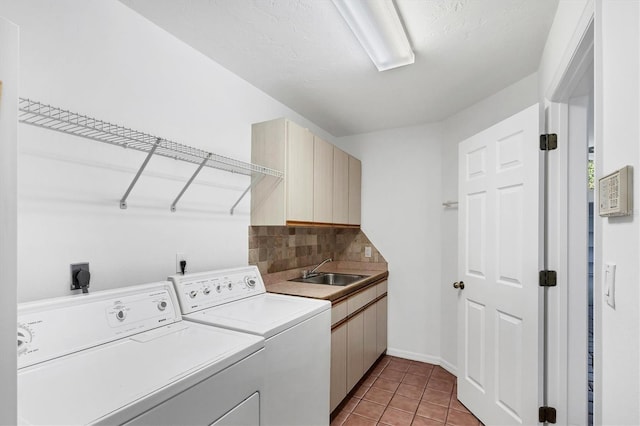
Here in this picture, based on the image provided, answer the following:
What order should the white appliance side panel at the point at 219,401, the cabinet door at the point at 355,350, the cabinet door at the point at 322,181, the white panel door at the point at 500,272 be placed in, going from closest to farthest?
the white appliance side panel at the point at 219,401 < the white panel door at the point at 500,272 < the cabinet door at the point at 355,350 < the cabinet door at the point at 322,181

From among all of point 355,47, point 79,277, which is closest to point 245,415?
point 79,277

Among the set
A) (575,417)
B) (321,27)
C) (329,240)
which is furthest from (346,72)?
(575,417)

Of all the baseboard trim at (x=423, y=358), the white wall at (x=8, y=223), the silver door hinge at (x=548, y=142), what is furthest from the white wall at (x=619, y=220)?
the baseboard trim at (x=423, y=358)

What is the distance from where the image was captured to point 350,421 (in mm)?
2240

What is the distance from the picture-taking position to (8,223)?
2.01ft

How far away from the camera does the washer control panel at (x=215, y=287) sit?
1.67 metres

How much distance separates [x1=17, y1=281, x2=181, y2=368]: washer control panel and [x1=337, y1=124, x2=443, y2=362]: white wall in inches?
96.5

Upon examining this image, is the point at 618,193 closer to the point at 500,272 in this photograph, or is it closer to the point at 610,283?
the point at 610,283

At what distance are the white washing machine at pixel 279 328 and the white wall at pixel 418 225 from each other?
1.68 meters

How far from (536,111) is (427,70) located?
2.44ft

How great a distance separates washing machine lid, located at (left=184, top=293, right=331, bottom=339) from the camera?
146cm

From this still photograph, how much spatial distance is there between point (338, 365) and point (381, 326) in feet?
3.68

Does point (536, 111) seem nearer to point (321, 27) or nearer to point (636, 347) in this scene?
point (321, 27)

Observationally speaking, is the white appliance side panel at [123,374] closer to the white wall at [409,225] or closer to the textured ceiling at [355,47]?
the textured ceiling at [355,47]
